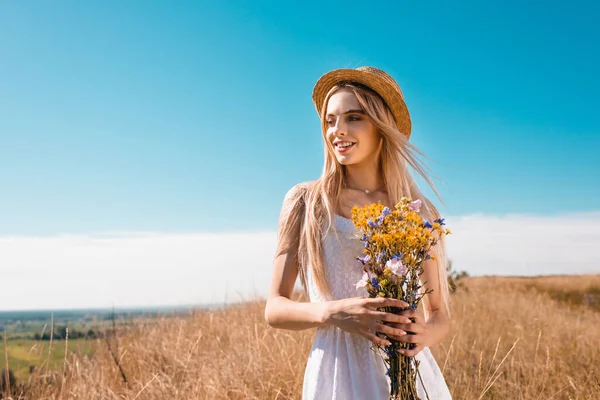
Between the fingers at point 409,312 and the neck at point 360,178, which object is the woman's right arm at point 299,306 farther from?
the neck at point 360,178

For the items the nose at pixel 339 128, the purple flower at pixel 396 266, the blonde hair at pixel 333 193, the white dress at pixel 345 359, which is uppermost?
the nose at pixel 339 128

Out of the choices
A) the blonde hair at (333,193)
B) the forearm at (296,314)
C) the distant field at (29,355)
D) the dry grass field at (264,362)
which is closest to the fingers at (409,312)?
the forearm at (296,314)

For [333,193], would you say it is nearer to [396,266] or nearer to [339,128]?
[339,128]

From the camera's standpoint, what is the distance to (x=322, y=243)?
2395 mm

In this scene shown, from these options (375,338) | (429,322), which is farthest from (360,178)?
(375,338)

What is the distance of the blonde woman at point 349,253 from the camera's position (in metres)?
2.02

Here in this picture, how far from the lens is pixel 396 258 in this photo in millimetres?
1778

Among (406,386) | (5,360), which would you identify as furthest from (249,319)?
(406,386)

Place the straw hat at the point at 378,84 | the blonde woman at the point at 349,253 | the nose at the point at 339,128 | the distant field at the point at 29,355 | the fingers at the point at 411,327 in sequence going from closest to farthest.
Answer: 1. the fingers at the point at 411,327
2. the blonde woman at the point at 349,253
3. the nose at the point at 339,128
4. the straw hat at the point at 378,84
5. the distant field at the point at 29,355

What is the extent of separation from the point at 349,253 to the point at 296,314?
0.39 m

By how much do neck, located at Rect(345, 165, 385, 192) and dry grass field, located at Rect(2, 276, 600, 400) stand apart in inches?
56.7

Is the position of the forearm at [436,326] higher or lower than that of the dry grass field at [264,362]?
higher

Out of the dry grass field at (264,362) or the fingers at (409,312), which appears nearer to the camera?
the fingers at (409,312)

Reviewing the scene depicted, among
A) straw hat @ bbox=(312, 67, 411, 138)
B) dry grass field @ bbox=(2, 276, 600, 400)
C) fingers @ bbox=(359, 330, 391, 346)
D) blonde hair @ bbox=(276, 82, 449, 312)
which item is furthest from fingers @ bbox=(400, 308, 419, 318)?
dry grass field @ bbox=(2, 276, 600, 400)
